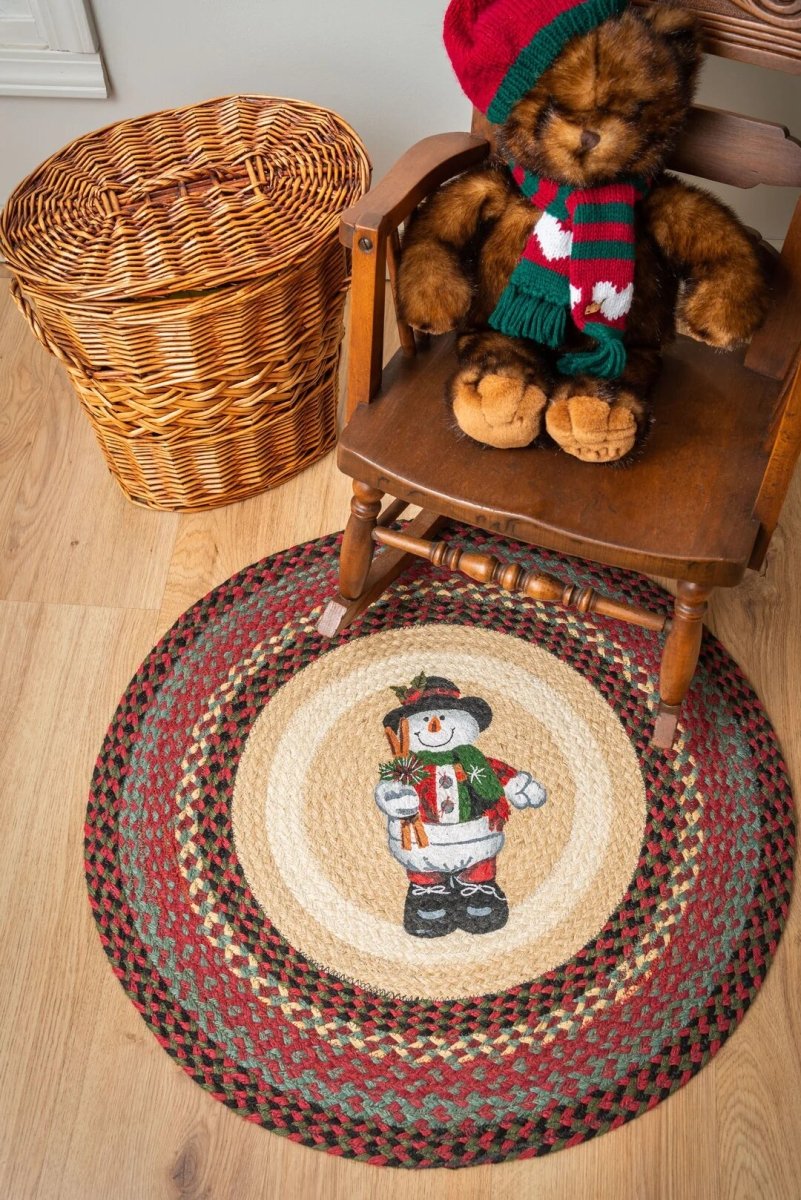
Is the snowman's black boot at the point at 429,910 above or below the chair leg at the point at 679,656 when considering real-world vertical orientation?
below

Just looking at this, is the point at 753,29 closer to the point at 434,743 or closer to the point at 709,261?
the point at 709,261

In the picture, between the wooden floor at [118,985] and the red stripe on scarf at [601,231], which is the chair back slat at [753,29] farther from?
the wooden floor at [118,985]

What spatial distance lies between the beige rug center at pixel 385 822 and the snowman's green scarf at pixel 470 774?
0.02 metres

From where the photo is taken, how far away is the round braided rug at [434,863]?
3.88ft

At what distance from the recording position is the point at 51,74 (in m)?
1.72

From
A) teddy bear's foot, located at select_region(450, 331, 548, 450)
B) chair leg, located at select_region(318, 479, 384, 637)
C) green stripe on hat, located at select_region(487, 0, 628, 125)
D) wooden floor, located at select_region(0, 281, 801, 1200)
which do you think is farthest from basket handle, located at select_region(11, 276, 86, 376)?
green stripe on hat, located at select_region(487, 0, 628, 125)

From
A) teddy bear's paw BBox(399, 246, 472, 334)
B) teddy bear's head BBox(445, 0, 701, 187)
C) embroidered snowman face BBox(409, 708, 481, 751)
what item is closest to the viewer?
teddy bear's head BBox(445, 0, 701, 187)

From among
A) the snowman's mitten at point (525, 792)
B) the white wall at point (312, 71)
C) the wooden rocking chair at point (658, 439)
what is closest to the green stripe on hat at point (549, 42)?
the wooden rocking chair at point (658, 439)

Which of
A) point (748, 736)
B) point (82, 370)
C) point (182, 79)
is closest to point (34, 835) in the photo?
point (82, 370)

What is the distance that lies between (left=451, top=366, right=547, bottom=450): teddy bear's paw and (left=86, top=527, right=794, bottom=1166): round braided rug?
0.40 meters

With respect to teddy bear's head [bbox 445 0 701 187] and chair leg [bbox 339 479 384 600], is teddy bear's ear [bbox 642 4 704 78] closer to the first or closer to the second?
teddy bear's head [bbox 445 0 701 187]

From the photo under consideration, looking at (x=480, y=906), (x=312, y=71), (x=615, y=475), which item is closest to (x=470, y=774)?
(x=480, y=906)

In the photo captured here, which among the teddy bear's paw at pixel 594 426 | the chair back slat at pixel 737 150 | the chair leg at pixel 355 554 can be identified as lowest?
the chair leg at pixel 355 554

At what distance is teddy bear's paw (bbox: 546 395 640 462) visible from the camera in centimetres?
116
